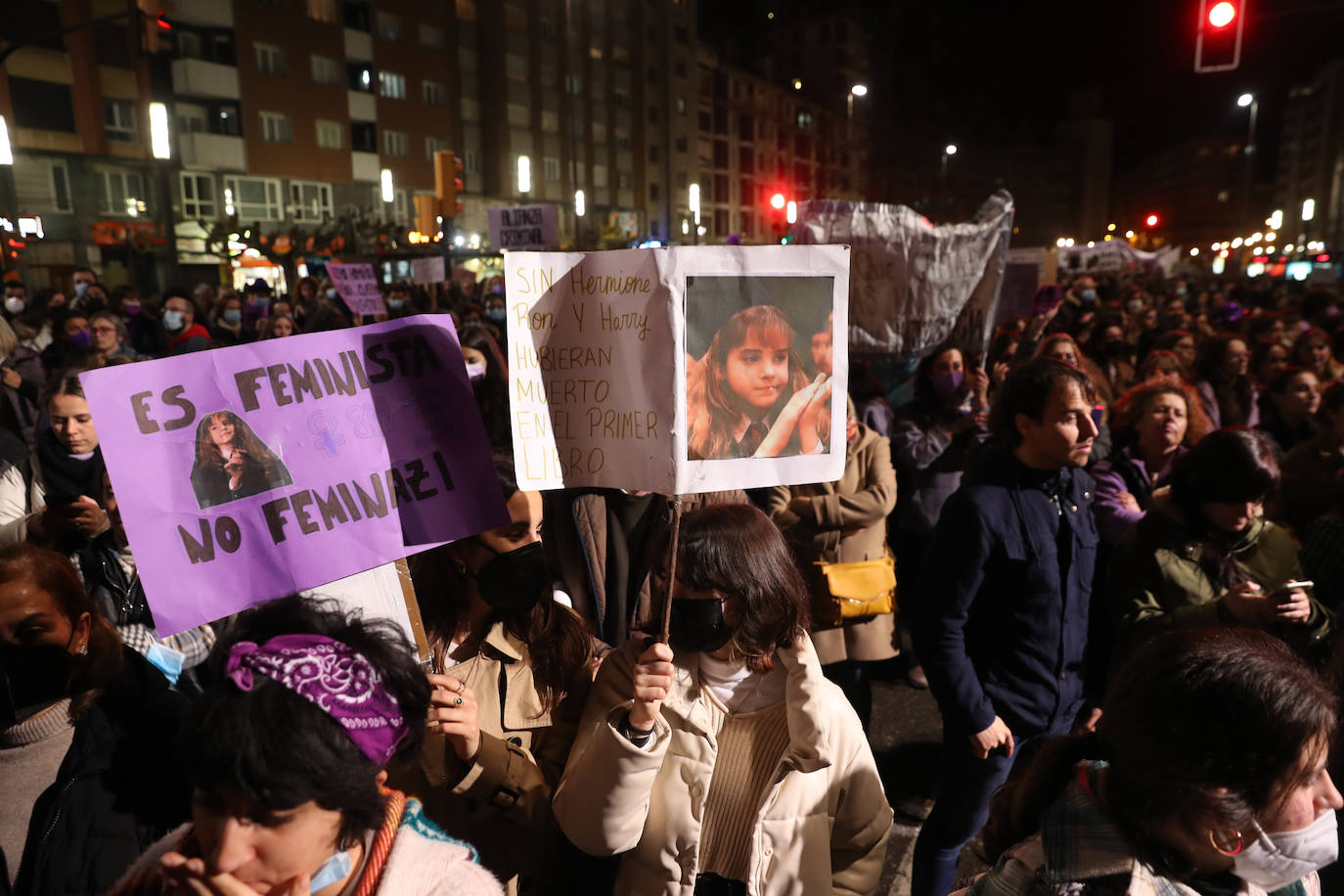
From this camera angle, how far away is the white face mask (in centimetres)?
163

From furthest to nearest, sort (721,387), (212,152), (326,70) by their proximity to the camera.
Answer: (326,70), (212,152), (721,387)

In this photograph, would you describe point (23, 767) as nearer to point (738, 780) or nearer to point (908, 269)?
point (738, 780)

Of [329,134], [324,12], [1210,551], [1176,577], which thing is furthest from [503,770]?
[324,12]

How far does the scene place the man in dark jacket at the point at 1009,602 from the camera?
3033 millimetres

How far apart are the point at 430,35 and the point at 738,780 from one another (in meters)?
56.8

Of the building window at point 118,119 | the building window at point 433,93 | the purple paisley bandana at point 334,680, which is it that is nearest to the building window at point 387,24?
the building window at point 433,93

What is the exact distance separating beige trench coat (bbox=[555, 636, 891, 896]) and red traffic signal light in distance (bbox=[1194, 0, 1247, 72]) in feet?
33.5

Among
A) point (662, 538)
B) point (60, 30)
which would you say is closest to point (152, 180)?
point (60, 30)

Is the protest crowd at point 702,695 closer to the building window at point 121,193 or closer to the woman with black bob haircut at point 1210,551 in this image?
the woman with black bob haircut at point 1210,551

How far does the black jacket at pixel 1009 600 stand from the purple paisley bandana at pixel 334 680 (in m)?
2.07

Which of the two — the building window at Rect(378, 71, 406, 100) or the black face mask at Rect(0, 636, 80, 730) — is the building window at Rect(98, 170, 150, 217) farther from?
the black face mask at Rect(0, 636, 80, 730)

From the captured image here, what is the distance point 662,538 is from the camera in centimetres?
351

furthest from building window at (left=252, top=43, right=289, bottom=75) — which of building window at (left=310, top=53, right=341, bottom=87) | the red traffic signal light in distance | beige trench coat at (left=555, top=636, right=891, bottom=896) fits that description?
beige trench coat at (left=555, top=636, right=891, bottom=896)

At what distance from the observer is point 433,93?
52.1 m
